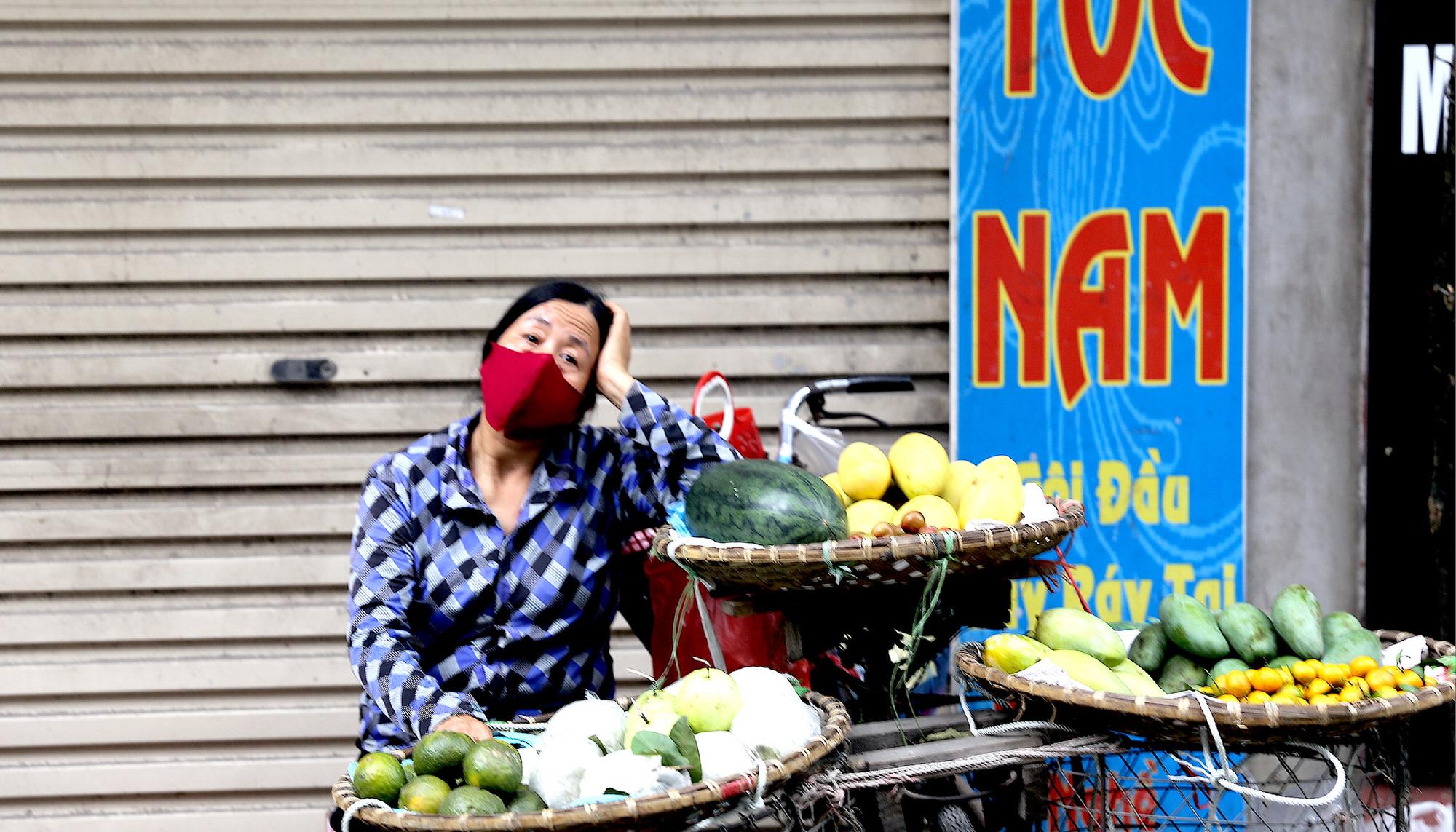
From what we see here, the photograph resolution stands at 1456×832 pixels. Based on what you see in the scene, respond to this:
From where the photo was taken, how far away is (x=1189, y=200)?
3920 mm

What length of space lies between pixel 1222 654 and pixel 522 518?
5.13 feet

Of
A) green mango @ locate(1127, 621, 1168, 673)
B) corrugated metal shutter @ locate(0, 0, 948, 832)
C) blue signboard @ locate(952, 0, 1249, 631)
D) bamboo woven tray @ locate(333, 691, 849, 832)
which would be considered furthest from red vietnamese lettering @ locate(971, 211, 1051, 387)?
bamboo woven tray @ locate(333, 691, 849, 832)

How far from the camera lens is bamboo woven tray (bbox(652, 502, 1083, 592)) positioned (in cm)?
208

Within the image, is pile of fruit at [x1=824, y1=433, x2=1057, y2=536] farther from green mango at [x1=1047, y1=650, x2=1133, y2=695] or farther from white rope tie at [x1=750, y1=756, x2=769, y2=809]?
white rope tie at [x1=750, y1=756, x2=769, y2=809]

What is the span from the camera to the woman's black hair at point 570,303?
280cm

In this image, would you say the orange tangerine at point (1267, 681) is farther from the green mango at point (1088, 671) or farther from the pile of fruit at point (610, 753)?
the pile of fruit at point (610, 753)

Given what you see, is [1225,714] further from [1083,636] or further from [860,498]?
[860,498]

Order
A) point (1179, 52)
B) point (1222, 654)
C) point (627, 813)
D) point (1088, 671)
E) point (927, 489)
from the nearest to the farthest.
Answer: point (627, 813) → point (1088, 671) → point (1222, 654) → point (927, 489) → point (1179, 52)

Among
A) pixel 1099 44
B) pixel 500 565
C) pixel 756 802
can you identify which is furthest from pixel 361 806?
pixel 1099 44

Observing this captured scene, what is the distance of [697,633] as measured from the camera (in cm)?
279

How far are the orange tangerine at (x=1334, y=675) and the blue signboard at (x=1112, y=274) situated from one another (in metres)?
1.77

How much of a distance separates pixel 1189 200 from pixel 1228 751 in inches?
90.5

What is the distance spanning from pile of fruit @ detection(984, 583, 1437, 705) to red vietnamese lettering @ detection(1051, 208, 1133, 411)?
1.60m

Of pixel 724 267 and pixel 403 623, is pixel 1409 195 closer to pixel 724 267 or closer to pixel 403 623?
pixel 724 267
